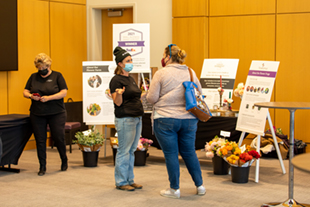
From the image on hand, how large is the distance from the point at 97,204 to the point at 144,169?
1627mm

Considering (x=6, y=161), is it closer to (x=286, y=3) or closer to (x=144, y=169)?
(x=144, y=169)

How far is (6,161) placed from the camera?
5203 millimetres

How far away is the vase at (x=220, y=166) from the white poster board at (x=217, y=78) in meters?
1.29

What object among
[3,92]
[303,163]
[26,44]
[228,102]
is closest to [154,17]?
[26,44]

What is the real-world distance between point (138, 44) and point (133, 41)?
92 millimetres

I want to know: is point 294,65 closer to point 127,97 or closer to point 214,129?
point 214,129

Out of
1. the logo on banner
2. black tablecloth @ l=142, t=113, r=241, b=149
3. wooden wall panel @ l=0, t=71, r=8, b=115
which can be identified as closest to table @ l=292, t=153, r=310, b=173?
black tablecloth @ l=142, t=113, r=241, b=149

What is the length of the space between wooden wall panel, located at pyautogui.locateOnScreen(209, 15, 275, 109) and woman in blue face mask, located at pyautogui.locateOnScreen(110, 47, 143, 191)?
11.2ft

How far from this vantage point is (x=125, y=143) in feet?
13.7

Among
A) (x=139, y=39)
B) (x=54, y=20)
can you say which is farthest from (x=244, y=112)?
(x=54, y=20)

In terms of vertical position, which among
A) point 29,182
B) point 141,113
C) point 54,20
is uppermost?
point 54,20

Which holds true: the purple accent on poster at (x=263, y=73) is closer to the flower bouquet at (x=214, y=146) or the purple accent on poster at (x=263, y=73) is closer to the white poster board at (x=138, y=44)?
the flower bouquet at (x=214, y=146)

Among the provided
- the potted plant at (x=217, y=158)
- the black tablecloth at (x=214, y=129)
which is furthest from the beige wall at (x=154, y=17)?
the potted plant at (x=217, y=158)

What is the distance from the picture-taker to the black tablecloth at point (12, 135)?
5109 millimetres
